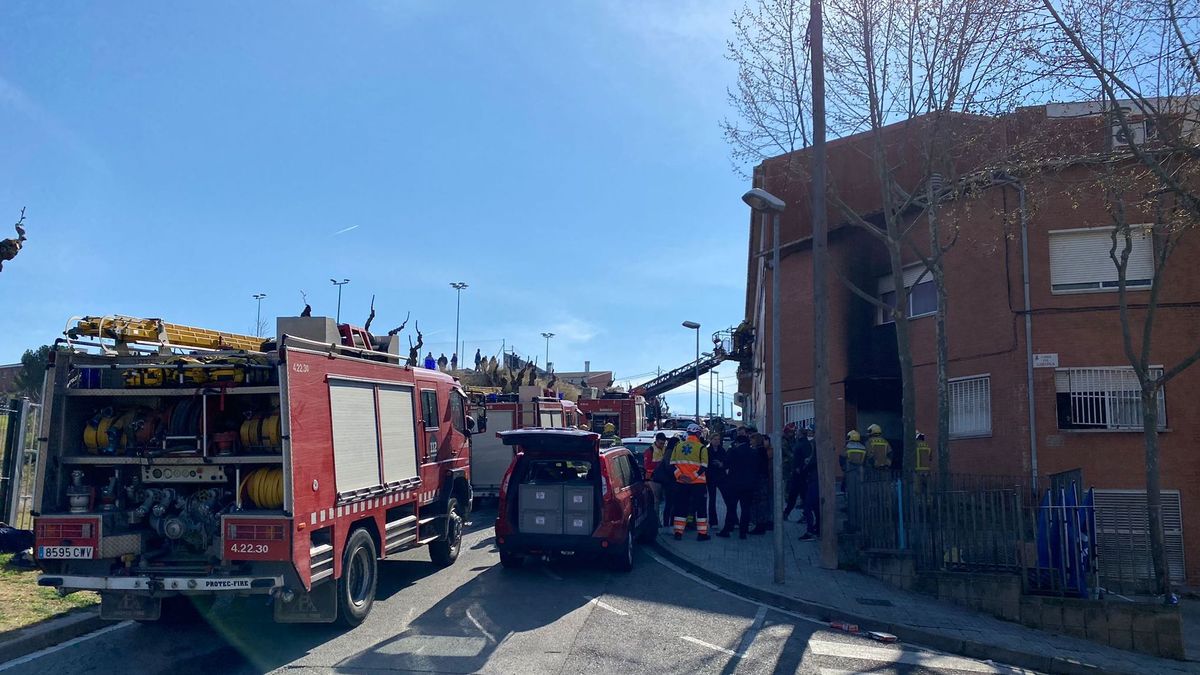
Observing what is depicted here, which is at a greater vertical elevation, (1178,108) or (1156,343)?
(1178,108)

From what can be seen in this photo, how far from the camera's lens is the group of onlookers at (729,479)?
13.7 m

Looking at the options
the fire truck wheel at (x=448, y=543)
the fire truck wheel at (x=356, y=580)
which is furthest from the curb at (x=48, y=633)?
the fire truck wheel at (x=448, y=543)

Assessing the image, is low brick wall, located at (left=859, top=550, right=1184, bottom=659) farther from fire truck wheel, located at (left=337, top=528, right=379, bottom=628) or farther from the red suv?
fire truck wheel, located at (left=337, top=528, right=379, bottom=628)

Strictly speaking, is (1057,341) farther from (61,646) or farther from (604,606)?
(61,646)

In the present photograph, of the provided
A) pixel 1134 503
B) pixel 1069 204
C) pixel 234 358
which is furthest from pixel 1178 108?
pixel 234 358

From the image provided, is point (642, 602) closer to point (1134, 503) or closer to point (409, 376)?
point (409, 376)

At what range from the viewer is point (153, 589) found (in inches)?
275

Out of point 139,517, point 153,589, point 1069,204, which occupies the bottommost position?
point 153,589

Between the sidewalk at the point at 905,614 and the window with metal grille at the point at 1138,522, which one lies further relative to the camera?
the window with metal grille at the point at 1138,522

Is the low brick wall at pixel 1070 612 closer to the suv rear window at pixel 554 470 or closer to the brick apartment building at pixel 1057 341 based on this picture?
the brick apartment building at pixel 1057 341

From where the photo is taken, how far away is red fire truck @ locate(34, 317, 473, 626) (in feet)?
23.1

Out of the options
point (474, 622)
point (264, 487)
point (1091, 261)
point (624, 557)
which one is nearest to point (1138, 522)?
point (1091, 261)

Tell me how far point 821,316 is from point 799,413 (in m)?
10.8

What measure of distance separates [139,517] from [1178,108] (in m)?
11.7
